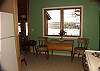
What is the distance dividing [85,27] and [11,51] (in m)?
3.64

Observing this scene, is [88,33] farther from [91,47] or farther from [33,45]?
[33,45]

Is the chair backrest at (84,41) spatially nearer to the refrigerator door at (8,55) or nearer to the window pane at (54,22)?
the window pane at (54,22)

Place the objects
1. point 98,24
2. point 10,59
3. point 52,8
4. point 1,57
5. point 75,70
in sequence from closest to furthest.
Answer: point 1,57 → point 10,59 → point 75,70 → point 98,24 → point 52,8

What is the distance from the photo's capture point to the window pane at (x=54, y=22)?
21.7ft

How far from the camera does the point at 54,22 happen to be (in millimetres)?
6680

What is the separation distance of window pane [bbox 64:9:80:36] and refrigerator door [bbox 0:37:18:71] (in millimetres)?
3379

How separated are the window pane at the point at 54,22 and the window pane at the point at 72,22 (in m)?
0.35

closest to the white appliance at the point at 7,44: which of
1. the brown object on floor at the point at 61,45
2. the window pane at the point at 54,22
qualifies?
the brown object on floor at the point at 61,45

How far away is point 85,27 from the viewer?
618 cm

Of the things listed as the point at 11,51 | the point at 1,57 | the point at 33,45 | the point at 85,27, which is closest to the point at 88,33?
the point at 85,27

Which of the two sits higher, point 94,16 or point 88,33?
point 94,16

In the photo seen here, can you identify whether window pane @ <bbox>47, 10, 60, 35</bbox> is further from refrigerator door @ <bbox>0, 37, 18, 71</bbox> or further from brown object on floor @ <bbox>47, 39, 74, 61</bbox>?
refrigerator door @ <bbox>0, 37, 18, 71</bbox>

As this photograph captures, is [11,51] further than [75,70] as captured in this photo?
No

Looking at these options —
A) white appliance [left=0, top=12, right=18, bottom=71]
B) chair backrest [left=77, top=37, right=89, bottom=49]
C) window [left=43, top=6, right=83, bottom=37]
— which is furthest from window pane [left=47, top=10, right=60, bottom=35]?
white appliance [left=0, top=12, right=18, bottom=71]
